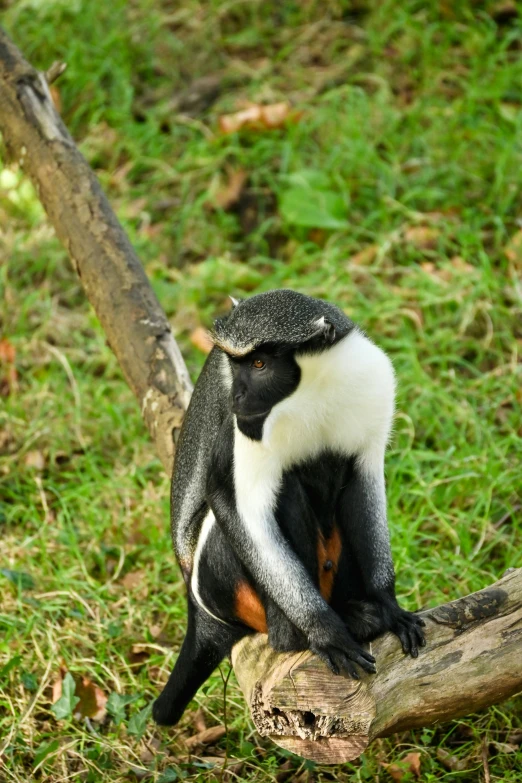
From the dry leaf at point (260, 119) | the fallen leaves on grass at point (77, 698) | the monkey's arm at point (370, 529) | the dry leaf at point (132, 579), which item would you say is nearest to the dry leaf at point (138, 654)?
the fallen leaves on grass at point (77, 698)

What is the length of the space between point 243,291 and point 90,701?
324 cm

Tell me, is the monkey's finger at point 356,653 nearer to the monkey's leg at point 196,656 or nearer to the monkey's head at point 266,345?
the monkey's leg at point 196,656

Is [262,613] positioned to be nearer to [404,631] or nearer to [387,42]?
[404,631]

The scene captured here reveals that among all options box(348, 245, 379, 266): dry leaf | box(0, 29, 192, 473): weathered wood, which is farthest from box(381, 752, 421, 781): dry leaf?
box(348, 245, 379, 266): dry leaf

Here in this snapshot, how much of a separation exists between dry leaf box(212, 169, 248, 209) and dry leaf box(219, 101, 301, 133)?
416 millimetres

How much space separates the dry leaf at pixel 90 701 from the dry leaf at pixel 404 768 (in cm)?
119

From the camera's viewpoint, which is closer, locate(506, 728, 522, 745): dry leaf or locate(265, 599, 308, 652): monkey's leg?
locate(265, 599, 308, 652): monkey's leg

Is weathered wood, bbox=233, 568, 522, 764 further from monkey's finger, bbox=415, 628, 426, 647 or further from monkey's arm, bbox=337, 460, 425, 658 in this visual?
Answer: monkey's arm, bbox=337, 460, 425, 658

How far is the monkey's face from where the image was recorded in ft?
10.1

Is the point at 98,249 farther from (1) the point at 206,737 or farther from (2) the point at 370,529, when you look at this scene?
(1) the point at 206,737

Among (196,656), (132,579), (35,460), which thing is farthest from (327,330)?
(35,460)

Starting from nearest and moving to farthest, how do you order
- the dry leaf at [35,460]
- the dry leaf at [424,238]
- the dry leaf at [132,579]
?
the dry leaf at [132,579] < the dry leaf at [35,460] < the dry leaf at [424,238]

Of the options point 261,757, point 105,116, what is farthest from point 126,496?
point 105,116

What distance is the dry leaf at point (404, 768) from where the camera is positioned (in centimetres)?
348
